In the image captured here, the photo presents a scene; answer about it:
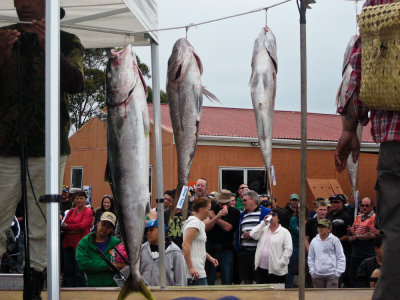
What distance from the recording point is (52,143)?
271 cm

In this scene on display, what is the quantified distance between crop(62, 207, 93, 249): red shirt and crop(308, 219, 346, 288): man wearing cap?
3.63 meters

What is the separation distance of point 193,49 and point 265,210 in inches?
205

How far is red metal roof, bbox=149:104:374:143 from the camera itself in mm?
18219

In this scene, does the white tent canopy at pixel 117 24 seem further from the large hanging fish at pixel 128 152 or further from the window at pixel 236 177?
the window at pixel 236 177

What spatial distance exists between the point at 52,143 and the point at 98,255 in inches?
181

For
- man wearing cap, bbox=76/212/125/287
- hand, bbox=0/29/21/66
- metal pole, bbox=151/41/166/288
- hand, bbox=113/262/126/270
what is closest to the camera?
hand, bbox=0/29/21/66

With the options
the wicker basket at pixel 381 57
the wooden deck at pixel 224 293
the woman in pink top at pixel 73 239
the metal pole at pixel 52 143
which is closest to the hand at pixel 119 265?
the woman in pink top at pixel 73 239

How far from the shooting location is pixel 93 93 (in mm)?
20891

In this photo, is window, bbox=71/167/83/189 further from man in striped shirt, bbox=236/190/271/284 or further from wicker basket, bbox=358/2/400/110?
wicker basket, bbox=358/2/400/110

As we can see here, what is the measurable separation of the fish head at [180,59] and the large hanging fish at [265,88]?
0.46 metres

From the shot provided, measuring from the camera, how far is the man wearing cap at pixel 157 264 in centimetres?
634

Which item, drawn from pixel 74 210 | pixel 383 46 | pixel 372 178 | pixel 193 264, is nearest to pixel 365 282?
pixel 193 264

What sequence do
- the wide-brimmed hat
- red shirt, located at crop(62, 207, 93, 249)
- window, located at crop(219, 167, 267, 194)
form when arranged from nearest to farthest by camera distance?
red shirt, located at crop(62, 207, 93, 249) → the wide-brimmed hat → window, located at crop(219, 167, 267, 194)

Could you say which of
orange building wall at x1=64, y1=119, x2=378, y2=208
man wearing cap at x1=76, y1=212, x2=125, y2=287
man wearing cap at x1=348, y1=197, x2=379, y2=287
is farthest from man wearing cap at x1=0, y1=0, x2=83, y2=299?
orange building wall at x1=64, y1=119, x2=378, y2=208
